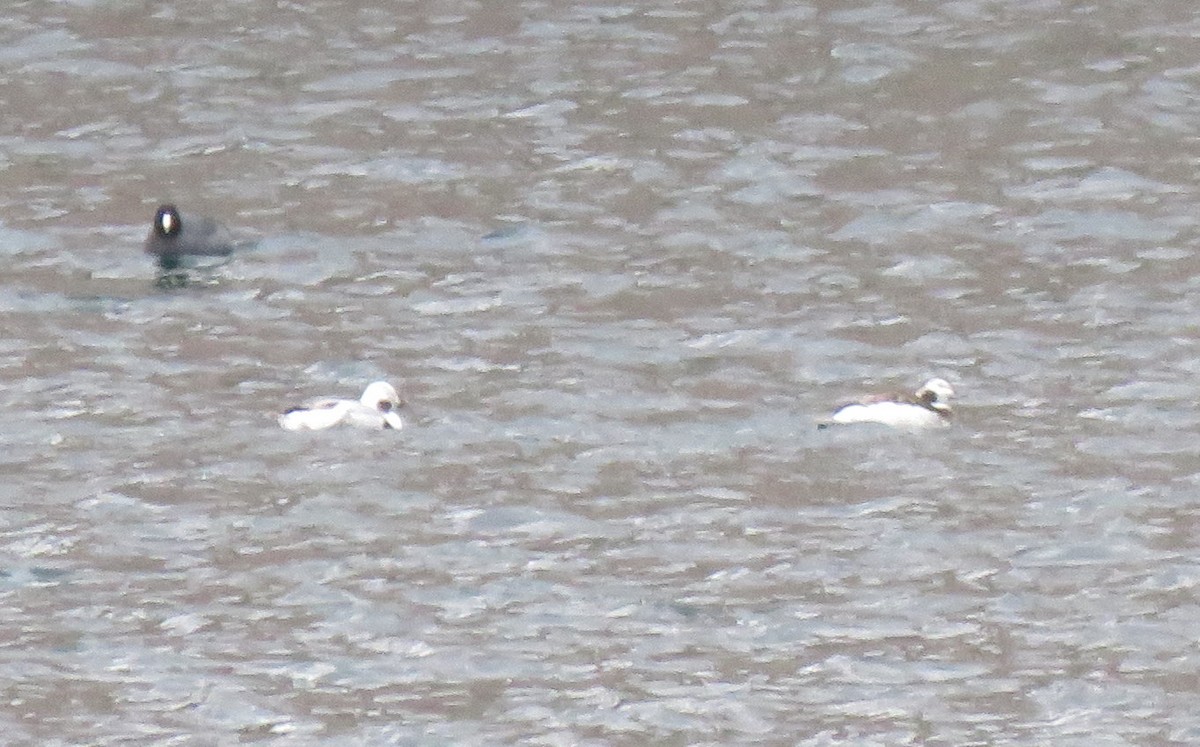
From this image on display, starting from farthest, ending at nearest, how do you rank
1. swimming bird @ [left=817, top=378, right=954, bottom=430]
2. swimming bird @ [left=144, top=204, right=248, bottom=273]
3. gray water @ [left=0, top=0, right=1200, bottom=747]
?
swimming bird @ [left=144, top=204, right=248, bottom=273]
swimming bird @ [left=817, top=378, right=954, bottom=430]
gray water @ [left=0, top=0, right=1200, bottom=747]

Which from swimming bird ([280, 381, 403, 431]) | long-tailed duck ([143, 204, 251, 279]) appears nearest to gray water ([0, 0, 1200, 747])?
swimming bird ([280, 381, 403, 431])

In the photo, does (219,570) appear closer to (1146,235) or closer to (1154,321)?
(1154,321)

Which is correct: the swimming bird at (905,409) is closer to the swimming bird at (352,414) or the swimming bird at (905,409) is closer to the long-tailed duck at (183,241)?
the swimming bird at (352,414)

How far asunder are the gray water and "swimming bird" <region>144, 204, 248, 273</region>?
0.35 metres

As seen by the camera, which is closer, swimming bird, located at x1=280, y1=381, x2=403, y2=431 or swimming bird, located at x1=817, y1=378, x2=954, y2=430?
swimming bird, located at x1=817, y1=378, x2=954, y2=430

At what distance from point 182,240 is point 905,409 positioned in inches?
213

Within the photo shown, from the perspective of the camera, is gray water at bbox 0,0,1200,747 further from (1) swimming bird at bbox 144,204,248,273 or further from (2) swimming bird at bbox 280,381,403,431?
(1) swimming bird at bbox 144,204,248,273

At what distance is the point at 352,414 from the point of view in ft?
45.7

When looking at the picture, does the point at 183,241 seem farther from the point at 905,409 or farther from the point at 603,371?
the point at 905,409

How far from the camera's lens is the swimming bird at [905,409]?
13.8m

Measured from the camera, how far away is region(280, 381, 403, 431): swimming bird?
14.0 metres

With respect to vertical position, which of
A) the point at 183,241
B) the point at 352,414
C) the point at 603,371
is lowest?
the point at 603,371

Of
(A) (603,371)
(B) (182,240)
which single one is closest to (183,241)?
(B) (182,240)

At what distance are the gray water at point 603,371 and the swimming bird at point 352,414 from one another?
0.26 ft
